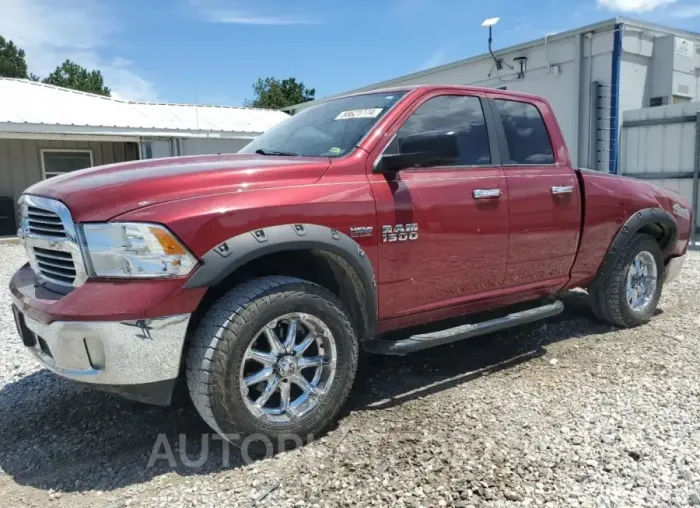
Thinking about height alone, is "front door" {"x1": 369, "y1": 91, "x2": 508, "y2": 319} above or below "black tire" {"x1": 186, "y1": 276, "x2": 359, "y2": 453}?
above

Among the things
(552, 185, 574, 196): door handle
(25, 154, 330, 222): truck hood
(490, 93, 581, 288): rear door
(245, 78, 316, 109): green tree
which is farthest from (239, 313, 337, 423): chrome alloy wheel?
(245, 78, 316, 109): green tree

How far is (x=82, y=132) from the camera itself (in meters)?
14.0

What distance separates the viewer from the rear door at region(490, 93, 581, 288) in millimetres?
4102

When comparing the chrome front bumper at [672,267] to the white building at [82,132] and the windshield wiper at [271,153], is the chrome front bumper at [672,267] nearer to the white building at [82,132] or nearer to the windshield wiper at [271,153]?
the windshield wiper at [271,153]

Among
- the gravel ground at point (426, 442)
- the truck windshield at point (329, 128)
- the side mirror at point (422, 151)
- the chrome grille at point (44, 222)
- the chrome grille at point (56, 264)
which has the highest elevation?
the truck windshield at point (329, 128)

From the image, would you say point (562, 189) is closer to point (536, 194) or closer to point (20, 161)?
point (536, 194)

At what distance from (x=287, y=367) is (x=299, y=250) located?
0.62 meters

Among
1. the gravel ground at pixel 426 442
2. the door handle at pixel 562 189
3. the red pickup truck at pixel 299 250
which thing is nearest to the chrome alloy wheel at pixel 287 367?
the red pickup truck at pixel 299 250

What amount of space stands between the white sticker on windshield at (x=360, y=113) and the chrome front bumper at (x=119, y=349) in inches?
68.2

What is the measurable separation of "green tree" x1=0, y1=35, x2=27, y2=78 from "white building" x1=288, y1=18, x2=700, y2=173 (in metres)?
61.4

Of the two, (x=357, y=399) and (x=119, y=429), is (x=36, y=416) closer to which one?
(x=119, y=429)

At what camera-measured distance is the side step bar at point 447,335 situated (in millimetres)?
3469

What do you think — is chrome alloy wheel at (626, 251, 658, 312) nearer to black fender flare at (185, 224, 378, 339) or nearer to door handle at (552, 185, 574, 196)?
door handle at (552, 185, 574, 196)

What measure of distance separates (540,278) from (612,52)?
947 cm
